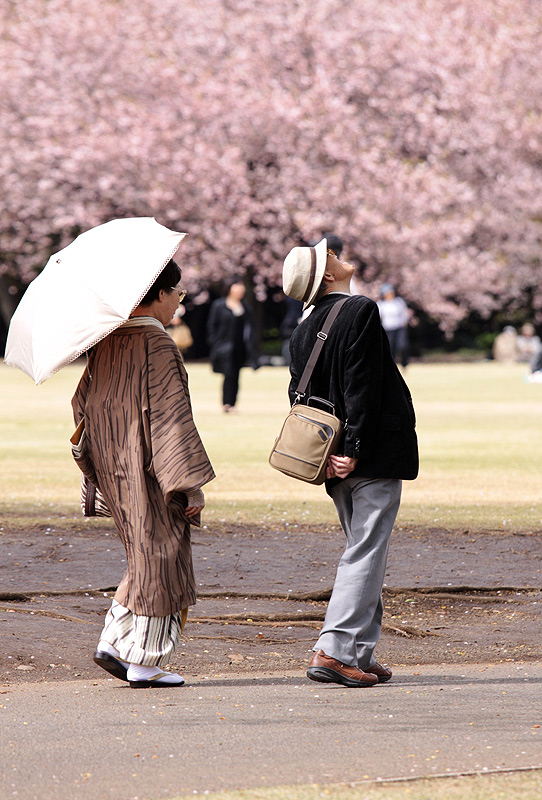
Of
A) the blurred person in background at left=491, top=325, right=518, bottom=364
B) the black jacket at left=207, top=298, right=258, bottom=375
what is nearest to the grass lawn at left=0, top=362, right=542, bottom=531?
the black jacket at left=207, top=298, right=258, bottom=375

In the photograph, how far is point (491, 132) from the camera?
3797 centimetres

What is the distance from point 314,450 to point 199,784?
1.61 meters

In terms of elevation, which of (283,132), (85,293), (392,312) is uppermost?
(283,132)

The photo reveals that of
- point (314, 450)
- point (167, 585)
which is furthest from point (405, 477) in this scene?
point (167, 585)

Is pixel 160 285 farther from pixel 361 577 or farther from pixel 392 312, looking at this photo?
pixel 392 312

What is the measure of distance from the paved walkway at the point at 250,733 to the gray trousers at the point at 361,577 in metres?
0.16

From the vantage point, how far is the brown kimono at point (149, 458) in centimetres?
465

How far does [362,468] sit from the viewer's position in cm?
479

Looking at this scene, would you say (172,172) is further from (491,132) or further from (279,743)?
(279,743)

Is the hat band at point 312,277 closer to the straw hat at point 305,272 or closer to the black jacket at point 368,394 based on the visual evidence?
the straw hat at point 305,272

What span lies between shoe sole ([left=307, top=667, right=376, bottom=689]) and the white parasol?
145cm

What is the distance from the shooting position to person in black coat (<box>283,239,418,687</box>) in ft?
15.6

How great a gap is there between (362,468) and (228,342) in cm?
1251

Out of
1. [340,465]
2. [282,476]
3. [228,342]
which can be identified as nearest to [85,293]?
[340,465]
